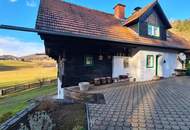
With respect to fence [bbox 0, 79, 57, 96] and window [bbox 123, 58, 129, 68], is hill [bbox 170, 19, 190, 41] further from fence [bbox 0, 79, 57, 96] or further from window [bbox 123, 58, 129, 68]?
fence [bbox 0, 79, 57, 96]

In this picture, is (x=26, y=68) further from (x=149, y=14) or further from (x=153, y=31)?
(x=149, y=14)

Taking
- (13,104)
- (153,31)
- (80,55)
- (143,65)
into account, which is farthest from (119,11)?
(13,104)

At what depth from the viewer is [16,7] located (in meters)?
15.1

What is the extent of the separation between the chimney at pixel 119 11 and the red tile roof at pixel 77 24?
8.11 feet

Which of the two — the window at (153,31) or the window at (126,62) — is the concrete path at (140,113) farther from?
the window at (153,31)

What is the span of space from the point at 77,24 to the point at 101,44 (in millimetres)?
1804

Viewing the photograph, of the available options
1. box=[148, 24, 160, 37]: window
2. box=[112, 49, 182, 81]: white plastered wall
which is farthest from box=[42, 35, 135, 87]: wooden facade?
box=[148, 24, 160, 37]: window

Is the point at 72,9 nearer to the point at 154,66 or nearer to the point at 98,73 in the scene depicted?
the point at 98,73

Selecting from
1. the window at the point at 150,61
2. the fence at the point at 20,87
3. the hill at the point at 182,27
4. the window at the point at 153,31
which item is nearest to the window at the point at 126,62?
the window at the point at 150,61

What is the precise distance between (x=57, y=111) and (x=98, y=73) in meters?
4.64

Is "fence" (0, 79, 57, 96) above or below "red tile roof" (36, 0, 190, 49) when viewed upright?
below

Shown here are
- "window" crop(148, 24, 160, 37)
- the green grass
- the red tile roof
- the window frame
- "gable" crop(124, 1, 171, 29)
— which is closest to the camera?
the green grass

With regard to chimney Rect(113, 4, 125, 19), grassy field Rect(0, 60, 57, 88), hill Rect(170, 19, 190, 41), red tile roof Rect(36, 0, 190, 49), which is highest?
hill Rect(170, 19, 190, 41)

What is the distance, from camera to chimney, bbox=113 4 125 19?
1455 centimetres
